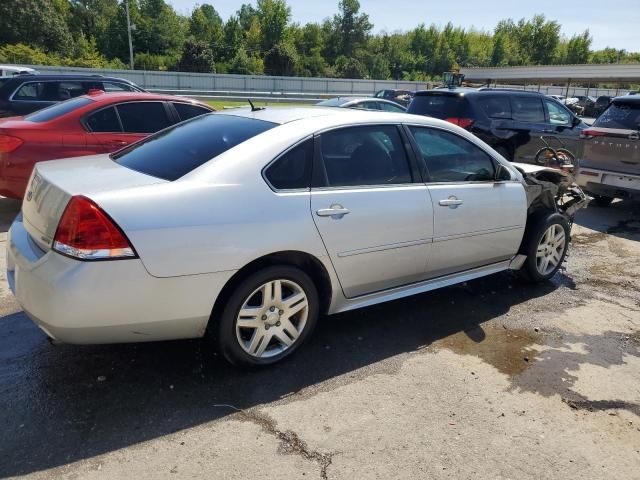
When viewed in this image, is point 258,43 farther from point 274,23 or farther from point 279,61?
point 279,61

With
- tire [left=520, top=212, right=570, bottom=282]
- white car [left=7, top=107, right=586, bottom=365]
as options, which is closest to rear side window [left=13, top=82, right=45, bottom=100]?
white car [left=7, top=107, right=586, bottom=365]

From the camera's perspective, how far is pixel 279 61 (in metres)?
70.0

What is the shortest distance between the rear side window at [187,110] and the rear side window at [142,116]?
0.75 ft

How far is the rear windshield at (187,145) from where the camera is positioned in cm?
323

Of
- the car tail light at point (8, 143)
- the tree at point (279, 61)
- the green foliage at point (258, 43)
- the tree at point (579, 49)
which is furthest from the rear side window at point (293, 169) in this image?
the tree at point (579, 49)

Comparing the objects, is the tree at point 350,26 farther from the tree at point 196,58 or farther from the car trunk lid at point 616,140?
the car trunk lid at point 616,140

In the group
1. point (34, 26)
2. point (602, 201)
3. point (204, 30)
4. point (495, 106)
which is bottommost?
point (602, 201)

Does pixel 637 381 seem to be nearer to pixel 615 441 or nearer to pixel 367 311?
pixel 615 441

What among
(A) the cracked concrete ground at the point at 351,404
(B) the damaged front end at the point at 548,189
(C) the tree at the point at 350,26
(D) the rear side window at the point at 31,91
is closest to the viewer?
(A) the cracked concrete ground at the point at 351,404

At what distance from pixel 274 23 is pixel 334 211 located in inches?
3184

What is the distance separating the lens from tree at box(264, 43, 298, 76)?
6944 centimetres

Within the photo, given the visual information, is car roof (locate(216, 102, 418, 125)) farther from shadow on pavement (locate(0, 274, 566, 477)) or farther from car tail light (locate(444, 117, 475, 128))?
car tail light (locate(444, 117, 475, 128))

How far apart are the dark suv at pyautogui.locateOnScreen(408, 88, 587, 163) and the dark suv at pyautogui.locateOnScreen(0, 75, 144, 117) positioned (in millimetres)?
6260

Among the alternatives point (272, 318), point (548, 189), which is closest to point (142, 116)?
point (272, 318)
